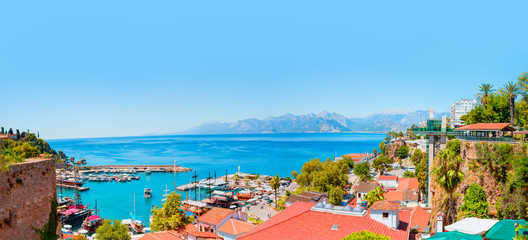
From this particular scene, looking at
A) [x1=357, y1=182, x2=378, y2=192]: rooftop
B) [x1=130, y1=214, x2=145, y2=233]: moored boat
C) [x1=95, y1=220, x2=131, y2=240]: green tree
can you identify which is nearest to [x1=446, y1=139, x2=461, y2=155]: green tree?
[x1=357, y1=182, x2=378, y2=192]: rooftop

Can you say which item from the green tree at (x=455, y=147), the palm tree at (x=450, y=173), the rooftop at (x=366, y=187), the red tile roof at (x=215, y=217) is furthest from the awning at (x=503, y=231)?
the rooftop at (x=366, y=187)

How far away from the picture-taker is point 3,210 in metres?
8.70

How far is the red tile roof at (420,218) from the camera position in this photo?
25969 mm

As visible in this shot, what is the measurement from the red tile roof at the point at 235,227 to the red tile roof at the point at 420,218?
1509 cm

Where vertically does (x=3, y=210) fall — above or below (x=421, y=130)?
below

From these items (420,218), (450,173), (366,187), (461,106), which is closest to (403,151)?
(366,187)

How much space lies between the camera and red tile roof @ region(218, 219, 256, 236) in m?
25.6

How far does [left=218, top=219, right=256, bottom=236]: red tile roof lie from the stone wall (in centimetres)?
1750

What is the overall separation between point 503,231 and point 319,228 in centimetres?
1003

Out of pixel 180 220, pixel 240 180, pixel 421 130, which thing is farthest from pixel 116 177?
pixel 421 130

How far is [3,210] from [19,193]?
2.04 ft

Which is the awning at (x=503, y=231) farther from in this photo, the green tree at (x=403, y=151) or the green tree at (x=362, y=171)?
the green tree at (x=403, y=151)

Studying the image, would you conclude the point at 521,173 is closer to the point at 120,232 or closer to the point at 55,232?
the point at 55,232

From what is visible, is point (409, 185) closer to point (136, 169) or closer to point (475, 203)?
point (475, 203)
